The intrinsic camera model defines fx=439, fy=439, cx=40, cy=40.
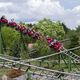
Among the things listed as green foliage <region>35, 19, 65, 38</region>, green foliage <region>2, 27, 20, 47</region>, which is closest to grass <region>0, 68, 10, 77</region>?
green foliage <region>2, 27, 20, 47</region>

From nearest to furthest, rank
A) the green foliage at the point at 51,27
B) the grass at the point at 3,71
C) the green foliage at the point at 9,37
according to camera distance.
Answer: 1. the grass at the point at 3,71
2. the green foliage at the point at 9,37
3. the green foliage at the point at 51,27

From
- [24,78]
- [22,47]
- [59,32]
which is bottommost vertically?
[24,78]

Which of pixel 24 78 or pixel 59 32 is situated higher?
pixel 59 32

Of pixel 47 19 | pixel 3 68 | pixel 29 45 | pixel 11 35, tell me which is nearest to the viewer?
pixel 3 68

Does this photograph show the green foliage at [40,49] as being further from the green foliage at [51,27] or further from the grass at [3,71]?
the green foliage at [51,27]

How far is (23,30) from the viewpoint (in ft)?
43.6

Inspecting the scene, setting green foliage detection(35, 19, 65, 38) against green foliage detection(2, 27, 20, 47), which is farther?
green foliage detection(35, 19, 65, 38)

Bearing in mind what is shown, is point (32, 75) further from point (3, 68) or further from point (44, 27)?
point (44, 27)

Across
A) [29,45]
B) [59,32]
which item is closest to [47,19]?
[59,32]

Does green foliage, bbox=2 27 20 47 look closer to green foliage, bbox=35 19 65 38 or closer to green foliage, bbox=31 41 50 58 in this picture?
green foliage, bbox=31 41 50 58

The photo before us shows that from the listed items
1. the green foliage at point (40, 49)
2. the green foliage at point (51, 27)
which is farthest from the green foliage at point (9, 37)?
the green foliage at point (51, 27)

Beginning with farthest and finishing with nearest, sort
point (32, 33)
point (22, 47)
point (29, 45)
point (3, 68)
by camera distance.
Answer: point (29, 45), point (22, 47), point (32, 33), point (3, 68)

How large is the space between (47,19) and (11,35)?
66.5 ft

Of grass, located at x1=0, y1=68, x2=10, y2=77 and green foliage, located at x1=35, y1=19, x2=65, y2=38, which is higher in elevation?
green foliage, located at x1=35, y1=19, x2=65, y2=38
